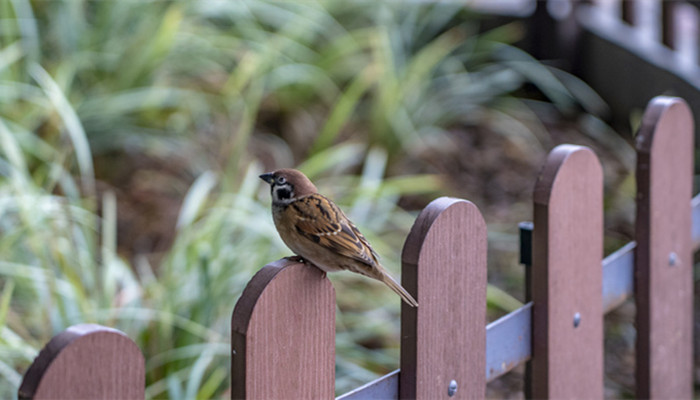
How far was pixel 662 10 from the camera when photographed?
424cm

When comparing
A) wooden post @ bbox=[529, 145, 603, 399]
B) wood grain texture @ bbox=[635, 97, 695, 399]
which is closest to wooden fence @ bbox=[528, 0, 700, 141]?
wood grain texture @ bbox=[635, 97, 695, 399]

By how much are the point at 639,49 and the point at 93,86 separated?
244 centimetres

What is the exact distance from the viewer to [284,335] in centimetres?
124

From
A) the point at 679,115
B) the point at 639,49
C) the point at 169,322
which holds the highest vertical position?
the point at 639,49

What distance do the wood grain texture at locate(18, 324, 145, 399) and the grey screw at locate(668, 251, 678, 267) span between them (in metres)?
1.37

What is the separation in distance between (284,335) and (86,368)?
0.29m

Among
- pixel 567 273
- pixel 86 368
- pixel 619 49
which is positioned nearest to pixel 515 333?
pixel 567 273

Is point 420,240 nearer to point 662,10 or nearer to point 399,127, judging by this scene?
point 399,127

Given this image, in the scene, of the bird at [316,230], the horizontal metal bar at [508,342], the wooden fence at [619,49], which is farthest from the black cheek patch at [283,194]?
the wooden fence at [619,49]

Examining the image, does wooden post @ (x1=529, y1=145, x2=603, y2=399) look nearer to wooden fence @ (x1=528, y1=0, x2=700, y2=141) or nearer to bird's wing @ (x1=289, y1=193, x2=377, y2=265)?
bird's wing @ (x1=289, y1=193, x2=377, y2=265)

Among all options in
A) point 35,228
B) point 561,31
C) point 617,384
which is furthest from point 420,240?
point 561,31

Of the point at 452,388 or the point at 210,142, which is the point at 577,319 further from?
the point at 210,142

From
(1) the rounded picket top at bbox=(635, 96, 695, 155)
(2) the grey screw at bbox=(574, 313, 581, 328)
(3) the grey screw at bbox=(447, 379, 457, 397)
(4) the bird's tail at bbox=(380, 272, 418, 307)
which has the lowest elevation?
(3) the grey screw at bbox=(447, 379, 457, 397)

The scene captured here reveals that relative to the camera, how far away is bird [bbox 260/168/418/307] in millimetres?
1441
